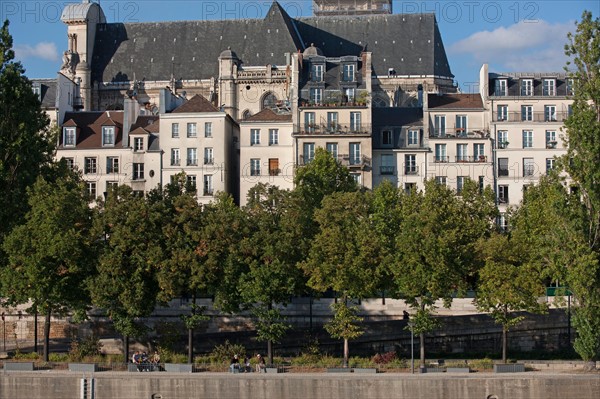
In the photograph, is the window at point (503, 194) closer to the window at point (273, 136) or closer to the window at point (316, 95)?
the window at point (316, 95)

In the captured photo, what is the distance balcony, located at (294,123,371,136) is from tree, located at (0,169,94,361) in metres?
27.8

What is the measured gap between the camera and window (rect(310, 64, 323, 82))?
88.2 meters

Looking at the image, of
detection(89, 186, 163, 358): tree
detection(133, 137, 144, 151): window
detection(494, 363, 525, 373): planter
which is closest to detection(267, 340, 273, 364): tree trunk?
detection(89, 186, 163, 358): tree

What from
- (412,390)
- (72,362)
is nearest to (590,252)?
(412,390)

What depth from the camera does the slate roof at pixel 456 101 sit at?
86188 mm

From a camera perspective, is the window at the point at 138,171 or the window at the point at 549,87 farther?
the window at the point at 138,171

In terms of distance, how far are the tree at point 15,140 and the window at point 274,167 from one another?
1016 inches

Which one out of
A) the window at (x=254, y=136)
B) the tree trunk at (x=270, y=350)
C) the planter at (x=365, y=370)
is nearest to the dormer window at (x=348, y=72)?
the window at (x=254, y=136)

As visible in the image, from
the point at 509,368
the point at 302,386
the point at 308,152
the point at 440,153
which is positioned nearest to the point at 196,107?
the point at 308,152

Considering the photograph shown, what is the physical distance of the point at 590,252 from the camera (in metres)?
53.9

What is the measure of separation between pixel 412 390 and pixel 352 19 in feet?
234

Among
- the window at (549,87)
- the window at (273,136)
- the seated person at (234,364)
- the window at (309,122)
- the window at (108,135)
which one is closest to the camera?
the seated person at (234,364)

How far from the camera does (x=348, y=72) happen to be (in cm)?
8856

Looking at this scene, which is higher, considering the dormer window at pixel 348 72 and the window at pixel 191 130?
the dormer window at pixel 348 72
